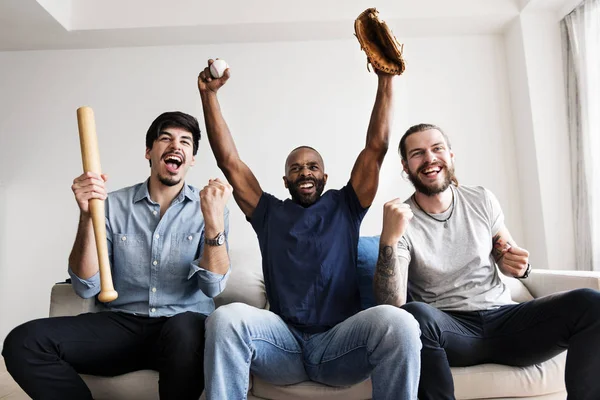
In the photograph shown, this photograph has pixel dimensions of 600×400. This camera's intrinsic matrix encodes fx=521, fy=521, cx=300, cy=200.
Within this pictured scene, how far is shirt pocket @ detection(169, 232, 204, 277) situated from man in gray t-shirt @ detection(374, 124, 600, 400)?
69cm

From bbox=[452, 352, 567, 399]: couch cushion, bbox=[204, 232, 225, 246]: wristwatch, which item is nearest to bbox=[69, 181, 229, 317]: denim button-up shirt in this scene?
bbox=[204, 232, 225, 246]: wristwatch

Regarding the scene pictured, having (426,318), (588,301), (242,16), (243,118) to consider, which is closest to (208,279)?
(426,318)

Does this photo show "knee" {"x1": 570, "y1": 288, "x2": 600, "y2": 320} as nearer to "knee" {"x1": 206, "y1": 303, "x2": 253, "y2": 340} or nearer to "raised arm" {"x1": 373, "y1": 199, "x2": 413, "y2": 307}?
"raised arm" {"x1": 373, "y1": 199, "x2": 413, "y2": 307}

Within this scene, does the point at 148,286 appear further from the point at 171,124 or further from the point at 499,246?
the point at 499,246

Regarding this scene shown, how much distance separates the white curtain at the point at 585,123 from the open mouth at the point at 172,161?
2.59 m

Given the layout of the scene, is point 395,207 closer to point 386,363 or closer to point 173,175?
point 386,363

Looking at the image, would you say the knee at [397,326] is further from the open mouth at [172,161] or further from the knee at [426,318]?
the open mouth at [172,161]

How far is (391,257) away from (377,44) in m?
0.79

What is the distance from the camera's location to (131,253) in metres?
1.95

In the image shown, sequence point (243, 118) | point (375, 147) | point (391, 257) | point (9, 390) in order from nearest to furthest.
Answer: point (391, 257) < point (375, 147) < point (9, 390) < point (243, 118)

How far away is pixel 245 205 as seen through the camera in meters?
2.03

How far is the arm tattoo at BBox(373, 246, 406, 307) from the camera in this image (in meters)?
1.75

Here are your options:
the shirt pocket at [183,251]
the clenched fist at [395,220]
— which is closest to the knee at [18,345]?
the shirt pocket at [183,251]

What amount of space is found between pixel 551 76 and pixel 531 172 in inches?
26.0
